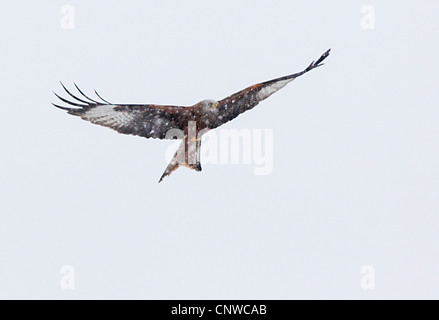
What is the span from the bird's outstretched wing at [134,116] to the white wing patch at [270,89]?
951mm

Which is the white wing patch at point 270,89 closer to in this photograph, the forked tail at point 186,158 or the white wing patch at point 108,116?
the forked tail at point 186,158

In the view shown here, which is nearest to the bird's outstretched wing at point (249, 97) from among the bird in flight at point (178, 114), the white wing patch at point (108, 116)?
the bird in flight at point (178, 114)

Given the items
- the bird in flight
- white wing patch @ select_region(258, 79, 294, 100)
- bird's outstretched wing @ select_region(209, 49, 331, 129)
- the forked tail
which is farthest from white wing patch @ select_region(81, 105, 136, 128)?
white wing patch @ select_region(258, 79, 294, 100)

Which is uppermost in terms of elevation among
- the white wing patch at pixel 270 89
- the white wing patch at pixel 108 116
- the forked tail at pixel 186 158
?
the white wing patch at pixel 270 89

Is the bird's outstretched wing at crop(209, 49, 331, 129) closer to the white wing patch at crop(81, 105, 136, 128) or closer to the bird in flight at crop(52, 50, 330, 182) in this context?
the bird in flight at crop(52, 50, 330, 182)

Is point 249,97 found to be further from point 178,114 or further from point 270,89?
point 178,114

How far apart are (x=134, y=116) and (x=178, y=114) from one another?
55cm

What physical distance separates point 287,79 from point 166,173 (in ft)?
6.45

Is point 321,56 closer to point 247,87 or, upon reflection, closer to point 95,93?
point 247,87

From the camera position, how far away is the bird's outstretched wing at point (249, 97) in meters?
9.09

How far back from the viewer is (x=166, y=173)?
30.8 ft

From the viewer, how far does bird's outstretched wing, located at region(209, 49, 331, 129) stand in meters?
9.09

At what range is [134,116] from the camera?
9.02 meters

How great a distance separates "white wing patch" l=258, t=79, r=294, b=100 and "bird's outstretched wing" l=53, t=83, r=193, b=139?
3.12 ft
